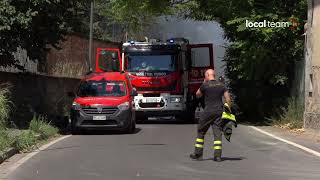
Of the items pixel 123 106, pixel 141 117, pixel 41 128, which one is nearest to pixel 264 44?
pixel 141 117

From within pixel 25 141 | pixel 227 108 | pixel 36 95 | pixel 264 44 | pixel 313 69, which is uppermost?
pixel 264 44

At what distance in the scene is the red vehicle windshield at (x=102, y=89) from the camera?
66.3 ft

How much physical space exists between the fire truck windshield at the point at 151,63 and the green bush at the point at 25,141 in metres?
10.3

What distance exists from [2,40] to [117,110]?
3934mm

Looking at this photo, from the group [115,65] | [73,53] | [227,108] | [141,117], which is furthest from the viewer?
[73,53]

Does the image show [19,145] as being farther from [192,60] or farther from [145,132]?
[192,60]

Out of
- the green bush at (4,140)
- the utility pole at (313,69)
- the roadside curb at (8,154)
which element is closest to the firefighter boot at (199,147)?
the roadside curb at (8,154)

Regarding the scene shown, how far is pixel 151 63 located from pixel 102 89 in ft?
17.4

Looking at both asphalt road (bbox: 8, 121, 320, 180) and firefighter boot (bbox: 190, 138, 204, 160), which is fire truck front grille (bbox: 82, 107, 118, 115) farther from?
firefighter boot (bbox: 190, 138, 204, 160)

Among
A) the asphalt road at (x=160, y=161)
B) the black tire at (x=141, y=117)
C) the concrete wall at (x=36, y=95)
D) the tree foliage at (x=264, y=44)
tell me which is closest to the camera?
the asphalt road at (x=160, y=161)

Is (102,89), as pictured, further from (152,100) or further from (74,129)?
(152,100)

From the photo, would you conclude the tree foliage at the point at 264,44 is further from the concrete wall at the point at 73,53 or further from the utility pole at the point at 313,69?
the concrete wall at the point at 73,53

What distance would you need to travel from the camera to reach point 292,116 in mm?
22969

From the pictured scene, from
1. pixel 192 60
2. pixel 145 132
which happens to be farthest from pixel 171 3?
pixel 145 132
